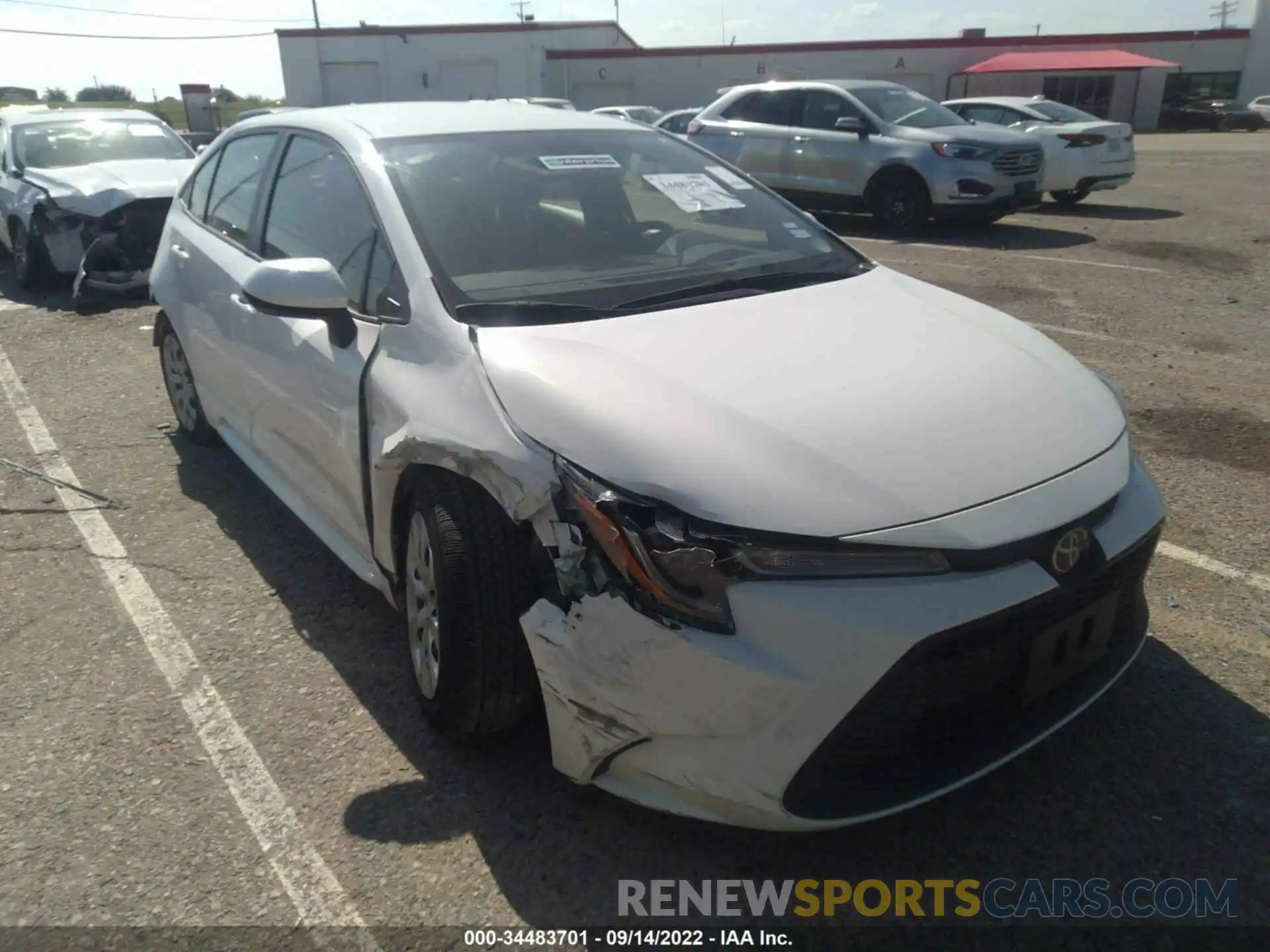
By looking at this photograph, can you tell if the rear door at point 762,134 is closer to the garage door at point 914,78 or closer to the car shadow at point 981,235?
the car shadow at point 981,235

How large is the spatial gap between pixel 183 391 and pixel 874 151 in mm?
8636

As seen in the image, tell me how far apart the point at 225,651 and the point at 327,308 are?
4.02 ft

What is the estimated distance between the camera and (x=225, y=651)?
129 inches

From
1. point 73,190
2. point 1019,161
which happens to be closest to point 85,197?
point 73,190

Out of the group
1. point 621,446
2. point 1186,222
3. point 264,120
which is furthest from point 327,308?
point 1186,222

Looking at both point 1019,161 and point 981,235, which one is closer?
point 1019,161

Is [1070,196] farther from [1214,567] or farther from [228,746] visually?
[228,746]

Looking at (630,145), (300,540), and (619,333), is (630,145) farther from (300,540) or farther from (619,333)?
(300,540)

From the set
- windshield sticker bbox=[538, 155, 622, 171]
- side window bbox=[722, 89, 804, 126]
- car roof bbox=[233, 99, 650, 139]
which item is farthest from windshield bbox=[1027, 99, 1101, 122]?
windshield sticker bbox=[538, 155, 622, 171]

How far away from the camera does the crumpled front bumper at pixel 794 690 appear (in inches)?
76.3

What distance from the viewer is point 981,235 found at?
11250 millimetres

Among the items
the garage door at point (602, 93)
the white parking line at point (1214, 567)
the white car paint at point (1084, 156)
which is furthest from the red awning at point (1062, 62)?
the white parking line at point (1214, 567)

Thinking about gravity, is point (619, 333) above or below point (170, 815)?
above

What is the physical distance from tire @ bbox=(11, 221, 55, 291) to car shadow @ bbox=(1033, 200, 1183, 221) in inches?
438
